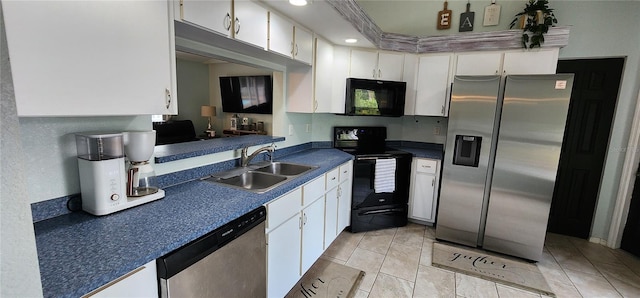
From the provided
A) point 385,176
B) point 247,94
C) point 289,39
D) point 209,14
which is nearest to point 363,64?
point 289,39

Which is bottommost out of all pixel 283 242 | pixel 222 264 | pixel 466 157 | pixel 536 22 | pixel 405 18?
pixel 283 242

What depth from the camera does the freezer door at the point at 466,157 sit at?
2588mm

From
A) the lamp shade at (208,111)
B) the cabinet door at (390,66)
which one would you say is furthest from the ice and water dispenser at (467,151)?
the lamp shade at (208,111)

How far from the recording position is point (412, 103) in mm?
3289

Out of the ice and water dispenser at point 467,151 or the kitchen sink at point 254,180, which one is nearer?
the kitchen sink at point 254,180

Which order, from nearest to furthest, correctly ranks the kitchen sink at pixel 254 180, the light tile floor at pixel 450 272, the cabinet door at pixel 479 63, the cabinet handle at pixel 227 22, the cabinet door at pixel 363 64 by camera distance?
the cabinet handle at pixel 227 22
the kitchen sink at pixel 254 180
the light tile floor at pixel 450 272
the cabinet door at pixel 479 63
the cabinet door at pixel 363 64

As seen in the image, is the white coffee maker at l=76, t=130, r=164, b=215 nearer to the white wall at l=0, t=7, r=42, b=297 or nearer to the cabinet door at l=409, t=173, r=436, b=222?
the white wall at l=0, t=7, r=42, b=297

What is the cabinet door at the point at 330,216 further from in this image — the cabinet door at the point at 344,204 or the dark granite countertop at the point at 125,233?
the dark granite countertop at the point at 125,233

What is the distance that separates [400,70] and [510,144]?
54.6 inches

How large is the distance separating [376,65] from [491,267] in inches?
91.9

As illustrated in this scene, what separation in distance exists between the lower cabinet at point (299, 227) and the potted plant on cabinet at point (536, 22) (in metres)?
2.30

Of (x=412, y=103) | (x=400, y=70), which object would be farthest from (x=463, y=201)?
(x=400, y=70)

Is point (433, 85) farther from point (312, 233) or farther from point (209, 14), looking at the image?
point (209, 14)

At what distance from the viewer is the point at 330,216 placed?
250 centimetres
